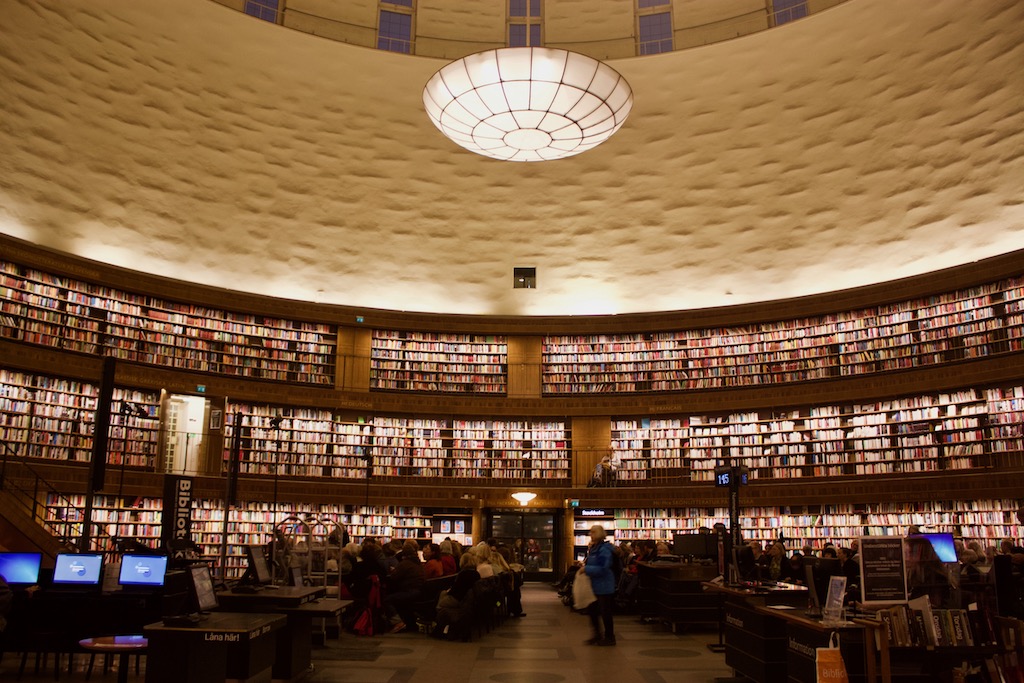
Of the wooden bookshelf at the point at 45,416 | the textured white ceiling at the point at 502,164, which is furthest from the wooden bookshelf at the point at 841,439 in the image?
the wooden bookshelf at the point at 45,416

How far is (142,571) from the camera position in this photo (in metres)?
6.49

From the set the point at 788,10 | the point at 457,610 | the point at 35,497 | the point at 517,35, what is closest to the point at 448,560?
the point at 457,610

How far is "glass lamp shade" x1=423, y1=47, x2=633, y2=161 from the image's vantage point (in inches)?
335

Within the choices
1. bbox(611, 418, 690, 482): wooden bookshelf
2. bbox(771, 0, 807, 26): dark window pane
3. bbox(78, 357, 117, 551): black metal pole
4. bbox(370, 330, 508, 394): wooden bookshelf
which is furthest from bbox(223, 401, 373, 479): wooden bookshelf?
bbox(771, 0, 807, 26): dark window pane

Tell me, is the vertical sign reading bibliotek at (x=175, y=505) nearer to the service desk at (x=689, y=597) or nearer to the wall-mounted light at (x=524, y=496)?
the service desk at (x=689, y=597)

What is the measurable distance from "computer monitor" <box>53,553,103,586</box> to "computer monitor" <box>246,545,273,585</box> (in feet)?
3.98

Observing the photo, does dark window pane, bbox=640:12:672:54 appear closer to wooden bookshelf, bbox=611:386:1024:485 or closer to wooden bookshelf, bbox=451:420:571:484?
wooden bookshelf, bbox=611:386:1024:485

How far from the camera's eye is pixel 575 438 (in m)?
15.8

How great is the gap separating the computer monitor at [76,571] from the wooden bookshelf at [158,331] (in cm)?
678

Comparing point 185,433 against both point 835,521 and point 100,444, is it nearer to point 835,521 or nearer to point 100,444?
point 100,444

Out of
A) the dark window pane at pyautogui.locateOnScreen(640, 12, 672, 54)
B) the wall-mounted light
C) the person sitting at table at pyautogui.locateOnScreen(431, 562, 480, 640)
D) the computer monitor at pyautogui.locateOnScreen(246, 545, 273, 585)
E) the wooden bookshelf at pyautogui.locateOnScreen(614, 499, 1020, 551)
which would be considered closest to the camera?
the computer monitor at pyautogui.locateOnScreen(246, 545, 273, 585)

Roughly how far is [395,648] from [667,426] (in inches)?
350

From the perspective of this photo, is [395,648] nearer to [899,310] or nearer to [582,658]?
[582,658]

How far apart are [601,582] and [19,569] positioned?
5152mm
